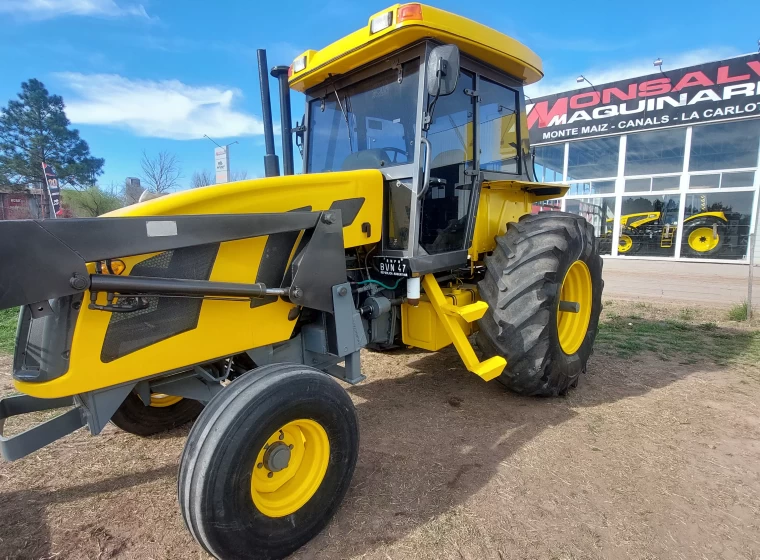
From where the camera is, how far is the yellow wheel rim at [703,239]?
11.9 meters

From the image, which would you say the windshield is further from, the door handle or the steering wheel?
the door handle

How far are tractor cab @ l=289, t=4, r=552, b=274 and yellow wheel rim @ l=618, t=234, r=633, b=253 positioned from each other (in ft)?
37.2

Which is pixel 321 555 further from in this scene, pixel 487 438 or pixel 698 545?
pixel 698 545

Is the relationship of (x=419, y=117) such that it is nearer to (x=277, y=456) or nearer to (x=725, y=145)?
(x=277, y=456)

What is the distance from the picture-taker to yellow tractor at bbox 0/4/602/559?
171 centimetres

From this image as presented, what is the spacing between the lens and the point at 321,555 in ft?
6.43

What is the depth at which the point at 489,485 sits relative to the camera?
2.44m

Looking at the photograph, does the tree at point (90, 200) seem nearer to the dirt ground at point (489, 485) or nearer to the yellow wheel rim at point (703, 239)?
the dirt ground at point (489, 485)

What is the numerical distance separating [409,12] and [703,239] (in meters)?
13.0

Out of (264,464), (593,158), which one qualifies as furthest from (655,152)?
(264,464)

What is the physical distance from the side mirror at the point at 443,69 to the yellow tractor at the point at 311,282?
0.01m

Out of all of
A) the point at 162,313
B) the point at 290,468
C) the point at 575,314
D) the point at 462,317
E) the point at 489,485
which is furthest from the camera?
the point at 575,314

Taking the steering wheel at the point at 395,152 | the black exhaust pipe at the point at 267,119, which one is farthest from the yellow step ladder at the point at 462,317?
the black exhaust pipe at the point at 267,119

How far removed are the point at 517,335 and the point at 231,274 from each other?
1.98 metres
